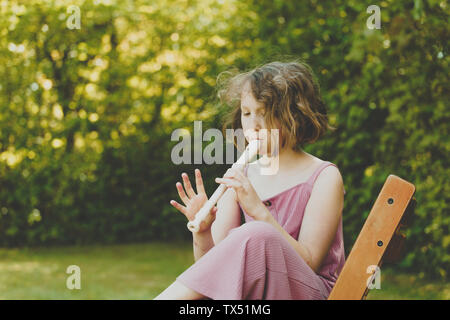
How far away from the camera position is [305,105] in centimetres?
212

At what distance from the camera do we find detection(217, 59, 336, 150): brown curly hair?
2047 mm

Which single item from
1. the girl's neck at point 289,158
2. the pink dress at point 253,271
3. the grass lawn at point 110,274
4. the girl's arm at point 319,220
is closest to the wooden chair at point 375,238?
the pink dress at point 253,271

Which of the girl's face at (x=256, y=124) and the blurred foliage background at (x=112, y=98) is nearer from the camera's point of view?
the girl's face at (x=256, y=124)

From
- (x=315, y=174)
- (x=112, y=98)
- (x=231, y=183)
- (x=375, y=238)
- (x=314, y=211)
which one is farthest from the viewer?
(x=112, y=98)

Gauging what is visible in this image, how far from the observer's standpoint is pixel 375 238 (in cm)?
154

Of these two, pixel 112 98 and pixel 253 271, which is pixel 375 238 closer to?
pixel 253 271

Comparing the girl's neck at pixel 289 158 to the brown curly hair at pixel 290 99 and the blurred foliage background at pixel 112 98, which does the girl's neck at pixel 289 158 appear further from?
the blurred foliage background at pixel 112 98

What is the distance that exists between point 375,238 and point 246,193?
435mm

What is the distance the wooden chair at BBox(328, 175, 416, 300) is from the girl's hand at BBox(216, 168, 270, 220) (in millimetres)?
352

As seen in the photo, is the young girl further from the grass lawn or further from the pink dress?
the grass lawn

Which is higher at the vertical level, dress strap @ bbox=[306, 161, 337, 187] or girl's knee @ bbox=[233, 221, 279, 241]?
dress strap @ bbox=[306, 161, 337, 187]

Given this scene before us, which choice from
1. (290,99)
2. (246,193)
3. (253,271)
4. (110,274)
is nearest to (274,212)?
(246,193)

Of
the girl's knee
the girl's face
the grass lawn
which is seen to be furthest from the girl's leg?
the grass lawn

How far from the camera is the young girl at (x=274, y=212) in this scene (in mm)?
1553
